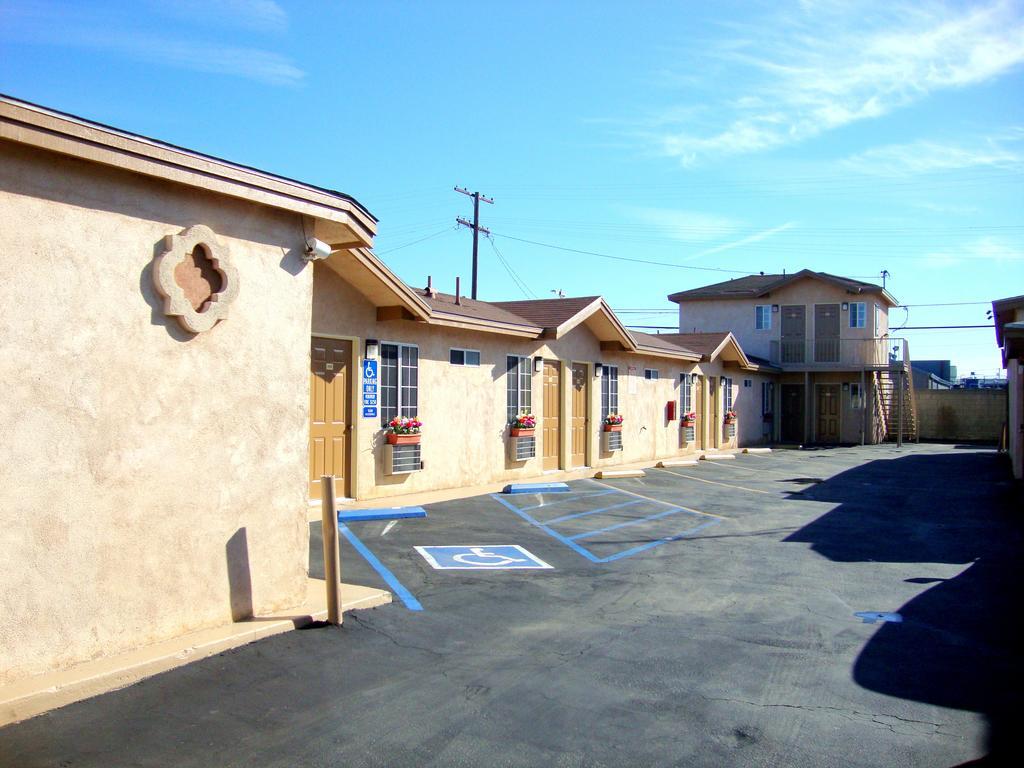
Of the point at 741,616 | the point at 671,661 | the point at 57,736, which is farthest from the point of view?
the point at 741,616

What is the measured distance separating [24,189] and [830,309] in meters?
33.3

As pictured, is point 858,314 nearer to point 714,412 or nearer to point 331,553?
point 714,412

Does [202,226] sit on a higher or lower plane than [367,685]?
higher

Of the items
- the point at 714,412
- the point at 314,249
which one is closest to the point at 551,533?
the point at 314,249

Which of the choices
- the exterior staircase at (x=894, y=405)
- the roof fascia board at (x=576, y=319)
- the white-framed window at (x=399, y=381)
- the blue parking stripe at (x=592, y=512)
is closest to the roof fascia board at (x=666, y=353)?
the roof fascia board at (x=576, y=319)

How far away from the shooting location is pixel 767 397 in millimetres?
33312

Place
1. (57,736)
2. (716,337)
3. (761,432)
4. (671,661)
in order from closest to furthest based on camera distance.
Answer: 1. (57,736)
2. (671,661)
3. (716,337)
4. (761,432)

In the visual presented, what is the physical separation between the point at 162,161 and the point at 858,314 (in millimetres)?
32411

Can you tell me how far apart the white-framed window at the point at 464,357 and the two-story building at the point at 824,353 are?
2093cm

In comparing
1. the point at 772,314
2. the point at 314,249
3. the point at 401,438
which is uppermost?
the point at 772,314

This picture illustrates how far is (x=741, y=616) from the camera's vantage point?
720 centimetres

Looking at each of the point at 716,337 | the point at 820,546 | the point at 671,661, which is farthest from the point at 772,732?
the point at 716,337

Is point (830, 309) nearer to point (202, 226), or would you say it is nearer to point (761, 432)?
point (761, 432)

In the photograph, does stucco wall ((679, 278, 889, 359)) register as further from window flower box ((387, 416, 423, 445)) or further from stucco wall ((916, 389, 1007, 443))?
window flower box ((387, 416, 423, 445))
